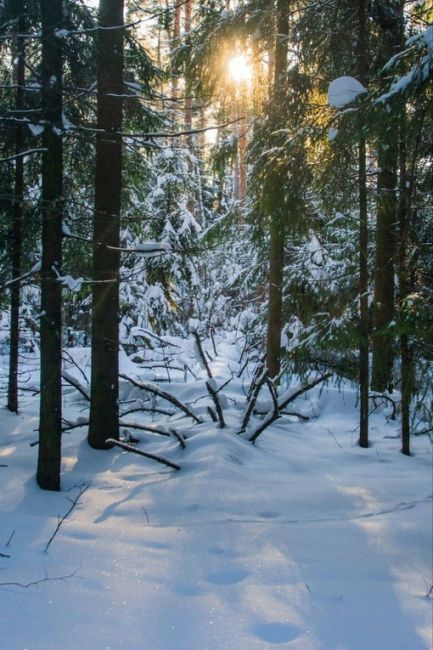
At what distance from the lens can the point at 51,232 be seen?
199 inches

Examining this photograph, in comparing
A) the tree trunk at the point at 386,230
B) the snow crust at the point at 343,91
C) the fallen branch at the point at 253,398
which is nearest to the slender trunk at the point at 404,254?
the tree trunk at the point at 386,230

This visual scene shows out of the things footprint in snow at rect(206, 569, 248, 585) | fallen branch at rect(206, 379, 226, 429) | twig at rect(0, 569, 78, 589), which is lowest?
footprint in snow at rect(206, 569, 248, 585)

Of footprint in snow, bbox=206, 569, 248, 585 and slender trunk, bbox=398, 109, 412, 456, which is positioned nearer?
footprint in snow, bbox=206, 569, 248, 585

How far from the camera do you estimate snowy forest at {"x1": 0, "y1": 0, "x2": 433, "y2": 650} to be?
10.9 feet

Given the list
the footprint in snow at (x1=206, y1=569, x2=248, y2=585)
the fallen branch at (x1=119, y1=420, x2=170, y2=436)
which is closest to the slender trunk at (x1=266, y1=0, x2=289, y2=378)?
the fallen branch at (x1=119, y1=420, x2=170, y2=436)

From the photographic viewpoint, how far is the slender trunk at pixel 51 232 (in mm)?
4902

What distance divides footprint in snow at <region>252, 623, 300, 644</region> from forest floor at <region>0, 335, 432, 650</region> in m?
0.01

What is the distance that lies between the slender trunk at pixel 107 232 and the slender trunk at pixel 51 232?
964 mm

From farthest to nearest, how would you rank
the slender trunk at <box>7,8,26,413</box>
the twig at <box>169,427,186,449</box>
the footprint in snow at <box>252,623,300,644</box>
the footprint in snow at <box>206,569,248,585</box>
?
A: the slender trunk at <box>7,8,26,413</box> < the twig at <box>169,427,186,449</box> < the footprint in snow at <box>206,569,248,585</box> < the footprint in snow at <box>252,623,300,644</box>

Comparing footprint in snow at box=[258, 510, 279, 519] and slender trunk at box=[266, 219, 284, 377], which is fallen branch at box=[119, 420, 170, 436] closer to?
footprint in snow at box=[258, 510, 279, 519]

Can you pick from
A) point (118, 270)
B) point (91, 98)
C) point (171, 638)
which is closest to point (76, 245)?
point (118, 270)

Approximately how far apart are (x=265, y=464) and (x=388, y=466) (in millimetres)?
1593

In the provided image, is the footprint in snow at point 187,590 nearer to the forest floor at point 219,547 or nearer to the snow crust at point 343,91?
the forest floor at point 219,547

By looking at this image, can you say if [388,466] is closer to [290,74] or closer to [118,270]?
[118,270]
